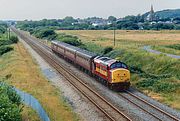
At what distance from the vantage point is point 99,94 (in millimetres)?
35344

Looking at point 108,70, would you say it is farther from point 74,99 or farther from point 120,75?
point 74,99

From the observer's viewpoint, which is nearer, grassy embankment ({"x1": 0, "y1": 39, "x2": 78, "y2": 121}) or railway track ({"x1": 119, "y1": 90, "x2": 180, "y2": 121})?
railway track ({"x1": 119, "y1": 90, "x2": 180, "y2": 121})

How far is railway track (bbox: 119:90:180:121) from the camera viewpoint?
26.7m

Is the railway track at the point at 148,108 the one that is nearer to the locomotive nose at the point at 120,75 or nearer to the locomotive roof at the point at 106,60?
the locomotive nose at the point at 120,75

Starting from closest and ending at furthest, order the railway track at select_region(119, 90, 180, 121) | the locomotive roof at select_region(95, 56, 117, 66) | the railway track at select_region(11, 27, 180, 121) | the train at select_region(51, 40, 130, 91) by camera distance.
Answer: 1. the railway track at select_region(119, 90, 180, 121)
2. the railway track at select_region(11, 27, 180, 121)
3. the train at select_region(51, 40, 130, 91)
4. the locomotive roof at select_region(95, 56, 117, 66)

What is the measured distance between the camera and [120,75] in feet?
121

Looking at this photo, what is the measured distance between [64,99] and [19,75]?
15.6 meters

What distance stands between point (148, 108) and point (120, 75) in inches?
303

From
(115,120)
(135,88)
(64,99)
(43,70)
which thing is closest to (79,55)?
(43,70)

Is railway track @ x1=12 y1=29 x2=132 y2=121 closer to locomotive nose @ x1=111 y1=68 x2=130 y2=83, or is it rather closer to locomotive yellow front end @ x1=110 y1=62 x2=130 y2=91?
locomotive yellow front end @ x1=110 y1=62 x2=130 y2=91

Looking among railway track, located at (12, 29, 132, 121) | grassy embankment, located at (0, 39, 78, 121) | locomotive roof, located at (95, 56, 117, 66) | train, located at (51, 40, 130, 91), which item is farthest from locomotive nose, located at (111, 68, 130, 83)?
grassy embankment, located at (0, 39, 78, 121)

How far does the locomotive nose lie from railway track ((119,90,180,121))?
151 centimetres

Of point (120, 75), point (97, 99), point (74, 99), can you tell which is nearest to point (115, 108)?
point (97, 99)

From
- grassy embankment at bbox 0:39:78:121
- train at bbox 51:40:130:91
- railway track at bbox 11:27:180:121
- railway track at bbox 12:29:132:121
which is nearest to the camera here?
railway track at bbox 11:27:180:121
